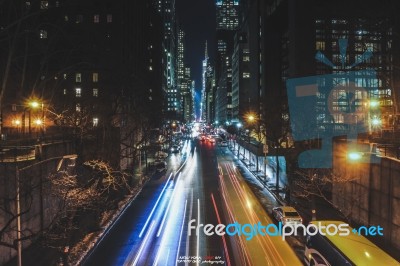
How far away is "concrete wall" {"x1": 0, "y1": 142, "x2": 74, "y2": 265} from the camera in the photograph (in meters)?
20.0

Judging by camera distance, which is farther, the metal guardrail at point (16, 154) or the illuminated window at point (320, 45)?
the illuminated window at point (320, 45)

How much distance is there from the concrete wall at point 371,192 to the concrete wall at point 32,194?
17.4 metres

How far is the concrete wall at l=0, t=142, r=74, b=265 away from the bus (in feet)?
39.6

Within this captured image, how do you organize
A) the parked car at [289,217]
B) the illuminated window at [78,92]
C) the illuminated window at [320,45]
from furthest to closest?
the illuminated window at [320,45] < the illuminated window at [78,92] < the parked car at [289,217]

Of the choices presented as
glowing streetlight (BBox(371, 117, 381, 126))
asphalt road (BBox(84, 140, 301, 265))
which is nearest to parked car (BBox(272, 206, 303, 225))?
asphalt road (BBox(84, 140, 301, 265))

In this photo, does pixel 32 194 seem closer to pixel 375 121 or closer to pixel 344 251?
pixel 344 251

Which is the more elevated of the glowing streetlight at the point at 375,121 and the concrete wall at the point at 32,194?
the glowing streetlight at the point at 375,121

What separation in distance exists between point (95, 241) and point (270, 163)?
142 feet

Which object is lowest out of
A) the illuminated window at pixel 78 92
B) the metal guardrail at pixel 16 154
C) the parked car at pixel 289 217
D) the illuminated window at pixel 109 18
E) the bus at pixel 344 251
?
the parked car at pixel 289 217

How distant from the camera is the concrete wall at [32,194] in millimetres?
19969

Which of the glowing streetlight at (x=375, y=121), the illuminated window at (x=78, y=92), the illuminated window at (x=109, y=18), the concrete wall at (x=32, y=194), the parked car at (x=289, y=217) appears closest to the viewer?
the concrete wall at (x=32, y=194)

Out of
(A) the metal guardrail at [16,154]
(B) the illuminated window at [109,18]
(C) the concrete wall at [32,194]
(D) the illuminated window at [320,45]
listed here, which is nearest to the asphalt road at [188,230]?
(C) the concrete wall at [32,194]

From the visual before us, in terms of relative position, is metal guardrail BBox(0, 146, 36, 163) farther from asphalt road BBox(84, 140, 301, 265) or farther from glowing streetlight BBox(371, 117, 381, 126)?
glowing streetlight BBox(371, 117, 381, 126)

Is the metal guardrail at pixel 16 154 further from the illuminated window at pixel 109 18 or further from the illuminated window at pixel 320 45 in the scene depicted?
the illuminated window at pixel 320 45
